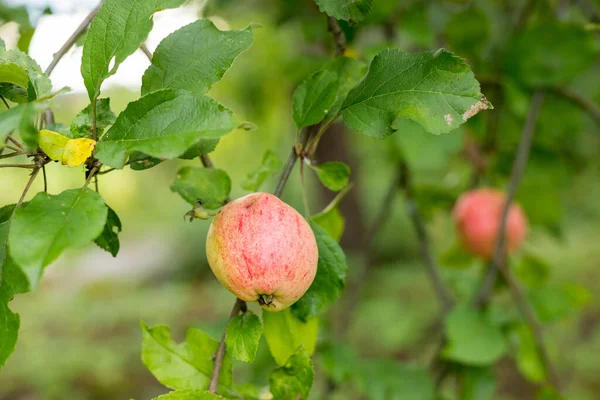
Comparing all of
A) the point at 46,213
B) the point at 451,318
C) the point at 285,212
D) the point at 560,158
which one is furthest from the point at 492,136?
the point at 46,213

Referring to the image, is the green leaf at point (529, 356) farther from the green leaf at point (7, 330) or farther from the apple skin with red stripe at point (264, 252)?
the green leaf at point (7, 330)

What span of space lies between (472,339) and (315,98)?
78 centimetres

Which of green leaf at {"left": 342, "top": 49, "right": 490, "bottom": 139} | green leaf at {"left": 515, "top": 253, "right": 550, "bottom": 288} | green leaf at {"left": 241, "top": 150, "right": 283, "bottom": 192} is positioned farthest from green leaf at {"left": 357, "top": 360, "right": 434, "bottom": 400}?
green leaf at {"left": 342, "top": 49, "right": 490, "bottom": 139}

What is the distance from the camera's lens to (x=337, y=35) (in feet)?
2.65

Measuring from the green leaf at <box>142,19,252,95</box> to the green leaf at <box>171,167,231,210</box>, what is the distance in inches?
4.5

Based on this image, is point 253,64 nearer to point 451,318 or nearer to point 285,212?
point 451,318

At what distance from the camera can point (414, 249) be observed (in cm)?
558

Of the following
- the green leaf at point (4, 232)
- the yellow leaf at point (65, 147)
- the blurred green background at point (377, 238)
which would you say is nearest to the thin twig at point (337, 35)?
the blurred green background at point (377, 238)

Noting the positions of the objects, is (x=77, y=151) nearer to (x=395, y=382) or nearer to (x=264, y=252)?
(x=264, y=252)

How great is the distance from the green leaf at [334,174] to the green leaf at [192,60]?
0.20m

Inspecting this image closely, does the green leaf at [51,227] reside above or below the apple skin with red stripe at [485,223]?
above

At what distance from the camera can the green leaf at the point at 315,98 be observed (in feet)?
2.35

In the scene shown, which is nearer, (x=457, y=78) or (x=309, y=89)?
(x=457, y=78)

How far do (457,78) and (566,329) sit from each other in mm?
3349
